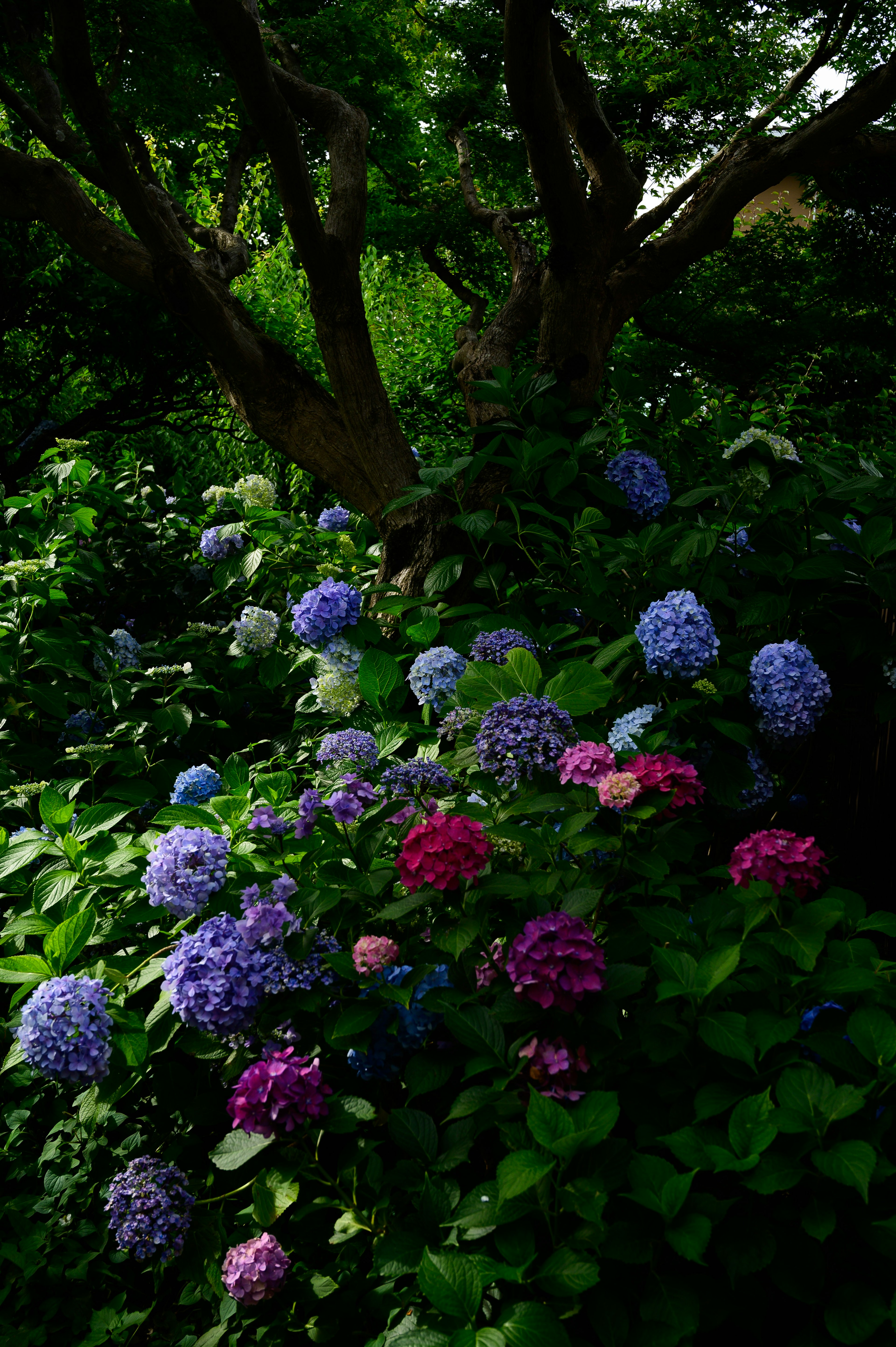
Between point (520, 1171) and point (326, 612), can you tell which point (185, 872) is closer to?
point (520, 1171)

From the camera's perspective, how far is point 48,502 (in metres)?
3.66

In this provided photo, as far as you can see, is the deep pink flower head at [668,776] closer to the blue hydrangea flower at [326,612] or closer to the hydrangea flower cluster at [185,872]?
the hydrangea flower cluster at [185,872]

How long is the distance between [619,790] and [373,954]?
1.40 feet

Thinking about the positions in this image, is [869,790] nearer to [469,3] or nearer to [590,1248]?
[590,1248]

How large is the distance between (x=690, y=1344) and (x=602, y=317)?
3.28m

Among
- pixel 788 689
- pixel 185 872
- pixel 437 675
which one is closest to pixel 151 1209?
pixel 185 872

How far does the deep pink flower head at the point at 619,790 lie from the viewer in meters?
1.43

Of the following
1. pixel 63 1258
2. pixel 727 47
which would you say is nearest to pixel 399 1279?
pixel 63 1258

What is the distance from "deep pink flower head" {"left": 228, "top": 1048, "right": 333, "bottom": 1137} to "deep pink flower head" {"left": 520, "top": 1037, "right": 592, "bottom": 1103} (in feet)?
1.07

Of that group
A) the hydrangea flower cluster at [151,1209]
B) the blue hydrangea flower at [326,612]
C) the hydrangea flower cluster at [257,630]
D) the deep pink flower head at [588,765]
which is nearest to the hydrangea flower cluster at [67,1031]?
the hydrangea flower cluster at [151,1209]

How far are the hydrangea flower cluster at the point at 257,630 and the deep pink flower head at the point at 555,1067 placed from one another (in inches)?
73.4

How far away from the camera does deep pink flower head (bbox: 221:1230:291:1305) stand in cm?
136

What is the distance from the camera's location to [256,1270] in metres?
1.36

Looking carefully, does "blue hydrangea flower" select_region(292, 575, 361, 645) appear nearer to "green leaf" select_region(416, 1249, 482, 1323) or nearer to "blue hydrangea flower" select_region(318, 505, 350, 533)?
"blue hydrangea flower" select_region(318, 505, 350, 533)
